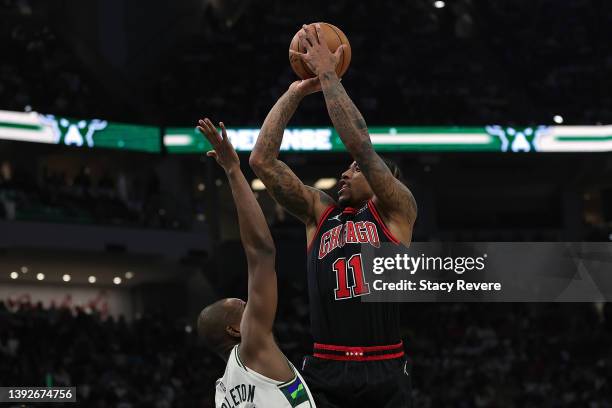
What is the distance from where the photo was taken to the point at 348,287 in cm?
547

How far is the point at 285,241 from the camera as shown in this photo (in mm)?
27875

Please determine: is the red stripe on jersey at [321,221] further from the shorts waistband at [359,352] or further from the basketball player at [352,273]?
the shorts waistband at [359,352]

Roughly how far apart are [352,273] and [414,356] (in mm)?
18149

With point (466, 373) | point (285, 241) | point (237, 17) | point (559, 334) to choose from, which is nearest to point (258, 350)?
point (466, 373)

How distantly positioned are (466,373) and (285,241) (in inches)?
285

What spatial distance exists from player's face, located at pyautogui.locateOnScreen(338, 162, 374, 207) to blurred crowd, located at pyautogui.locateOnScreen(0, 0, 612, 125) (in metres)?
19.8

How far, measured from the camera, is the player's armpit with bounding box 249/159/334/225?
5.79m

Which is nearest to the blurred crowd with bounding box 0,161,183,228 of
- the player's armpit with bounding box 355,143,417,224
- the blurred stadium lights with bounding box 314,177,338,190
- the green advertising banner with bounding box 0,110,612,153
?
the green advertising banner with bounding box 0,110,612,153

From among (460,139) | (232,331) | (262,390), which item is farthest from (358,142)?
(460,139)

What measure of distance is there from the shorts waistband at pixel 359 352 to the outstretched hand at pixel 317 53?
144 centimetres

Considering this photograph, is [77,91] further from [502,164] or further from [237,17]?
[502,164]

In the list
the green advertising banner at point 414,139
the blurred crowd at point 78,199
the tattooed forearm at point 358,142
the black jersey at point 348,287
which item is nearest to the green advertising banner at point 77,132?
the green advertising banner at point 414,139

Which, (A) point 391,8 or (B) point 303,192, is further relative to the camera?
(A) point 391,8

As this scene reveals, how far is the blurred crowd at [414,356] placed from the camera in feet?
66.1
